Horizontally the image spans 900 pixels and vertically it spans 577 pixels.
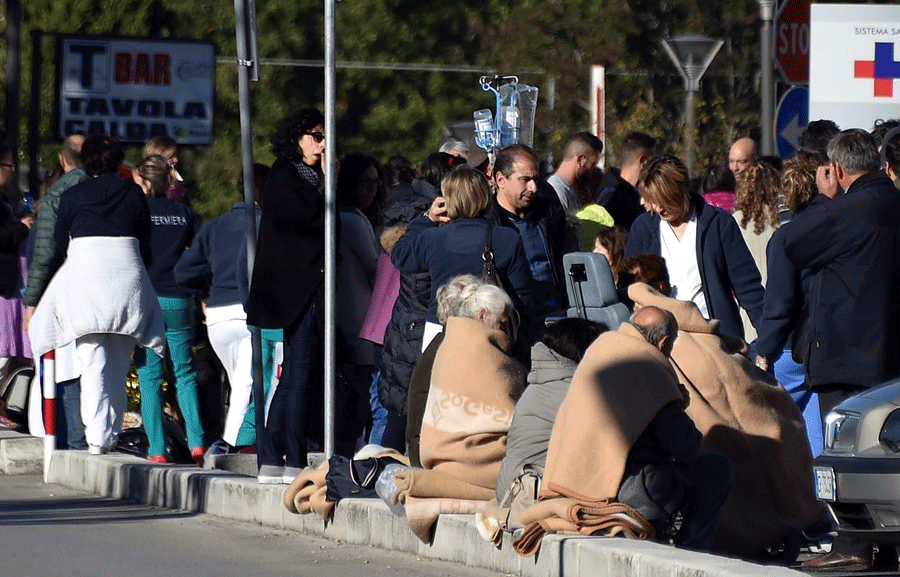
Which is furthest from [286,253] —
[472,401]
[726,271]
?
[726,271]

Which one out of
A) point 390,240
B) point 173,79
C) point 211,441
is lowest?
point 211,441

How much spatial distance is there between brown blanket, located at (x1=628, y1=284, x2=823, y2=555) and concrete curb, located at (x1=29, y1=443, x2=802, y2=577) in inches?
39.0

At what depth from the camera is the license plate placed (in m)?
7.98

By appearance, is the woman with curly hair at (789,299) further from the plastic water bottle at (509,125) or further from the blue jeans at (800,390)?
the plastic water bottle at (509,125)

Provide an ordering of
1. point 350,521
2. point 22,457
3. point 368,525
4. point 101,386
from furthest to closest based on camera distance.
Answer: point 22,457 < point 101,386 < point 350,521 < point 368,525

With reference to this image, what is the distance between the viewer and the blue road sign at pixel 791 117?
15.2 m

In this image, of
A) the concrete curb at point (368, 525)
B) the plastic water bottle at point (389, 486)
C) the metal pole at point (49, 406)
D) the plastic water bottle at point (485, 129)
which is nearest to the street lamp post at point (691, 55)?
the plastic water bottle at point (485, 129)

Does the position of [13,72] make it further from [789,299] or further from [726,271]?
[789,299]

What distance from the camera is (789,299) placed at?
9578 mm

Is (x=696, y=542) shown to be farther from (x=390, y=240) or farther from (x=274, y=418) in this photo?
Result: (x=390, y=240)

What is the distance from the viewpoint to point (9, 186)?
15.0 m

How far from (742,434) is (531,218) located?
7.00 ft

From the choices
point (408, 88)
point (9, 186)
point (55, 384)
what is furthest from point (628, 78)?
point (55, 384)

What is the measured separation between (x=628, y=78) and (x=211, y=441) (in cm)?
3266
